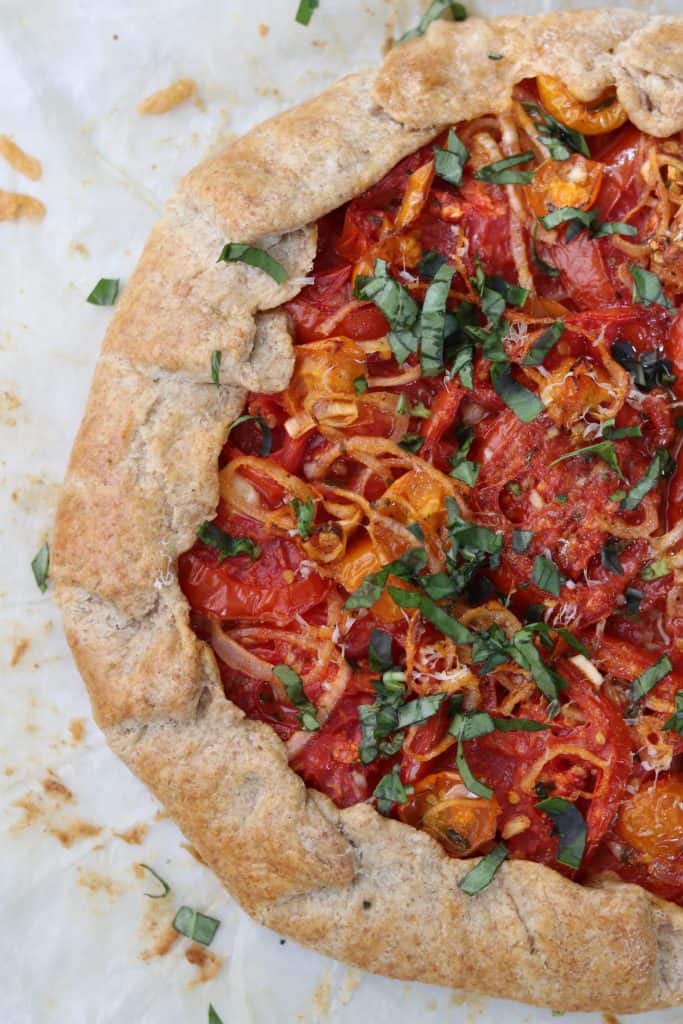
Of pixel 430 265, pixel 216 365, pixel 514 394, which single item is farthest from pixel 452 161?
pixel 216 365

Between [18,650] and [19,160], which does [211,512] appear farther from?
[19,160]

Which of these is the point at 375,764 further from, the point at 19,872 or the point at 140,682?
the point at 19,872

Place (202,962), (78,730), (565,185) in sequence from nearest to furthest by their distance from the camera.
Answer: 1. (565,185)
2. (202,962)
3. (78,730)

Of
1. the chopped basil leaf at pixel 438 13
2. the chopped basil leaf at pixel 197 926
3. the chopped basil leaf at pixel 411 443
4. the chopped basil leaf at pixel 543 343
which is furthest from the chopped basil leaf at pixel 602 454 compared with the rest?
the chopped basil leaf at pixel 197 926

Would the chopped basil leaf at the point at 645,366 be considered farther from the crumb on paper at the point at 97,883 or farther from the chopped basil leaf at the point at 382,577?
the crumb on paper at the point at 97,883

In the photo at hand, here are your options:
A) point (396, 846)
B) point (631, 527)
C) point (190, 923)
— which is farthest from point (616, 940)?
point (190, 923)
